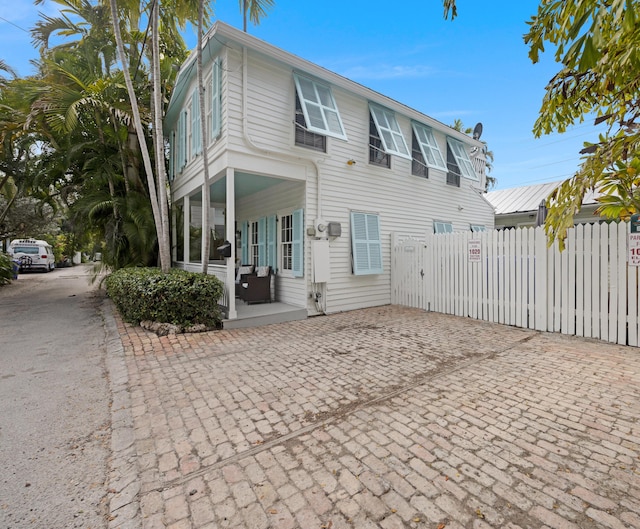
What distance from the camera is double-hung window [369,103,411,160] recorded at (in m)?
7.90

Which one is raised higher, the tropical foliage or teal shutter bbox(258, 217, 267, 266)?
the tropical foliage

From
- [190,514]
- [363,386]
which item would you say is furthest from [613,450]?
[190,514]

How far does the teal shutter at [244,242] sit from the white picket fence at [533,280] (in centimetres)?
510

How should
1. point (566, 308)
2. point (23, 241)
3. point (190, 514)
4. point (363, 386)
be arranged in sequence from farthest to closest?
point (23, 241) → point (566, 308) → point (363, 386) → point (190, 514)

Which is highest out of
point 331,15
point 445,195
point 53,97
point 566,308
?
point 331,15

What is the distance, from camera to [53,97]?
7.52 meters

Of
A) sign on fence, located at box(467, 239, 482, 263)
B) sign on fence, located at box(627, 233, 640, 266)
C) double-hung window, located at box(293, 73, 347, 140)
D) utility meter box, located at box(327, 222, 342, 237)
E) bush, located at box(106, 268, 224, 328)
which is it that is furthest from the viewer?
utility meter box, located at box(327, 222, 342, 237)

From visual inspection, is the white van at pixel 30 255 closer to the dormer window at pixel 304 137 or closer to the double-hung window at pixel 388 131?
the dormer window at pixel 304 137

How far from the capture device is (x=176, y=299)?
5.70 meters

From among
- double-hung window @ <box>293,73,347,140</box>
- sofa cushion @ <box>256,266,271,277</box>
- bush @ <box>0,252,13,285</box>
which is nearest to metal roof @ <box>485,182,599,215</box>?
double-hung window @ <box>293,73,347,140</box>

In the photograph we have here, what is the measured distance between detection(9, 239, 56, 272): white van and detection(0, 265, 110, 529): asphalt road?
56.3 feet

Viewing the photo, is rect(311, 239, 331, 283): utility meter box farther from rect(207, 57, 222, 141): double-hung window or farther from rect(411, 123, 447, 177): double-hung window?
rect(411, 123, 447, 177): double-hung window

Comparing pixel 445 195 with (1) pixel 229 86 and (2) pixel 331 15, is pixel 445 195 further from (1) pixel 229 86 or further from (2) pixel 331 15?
(1) pixel 229 86

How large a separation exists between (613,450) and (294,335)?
4359 millimetres
